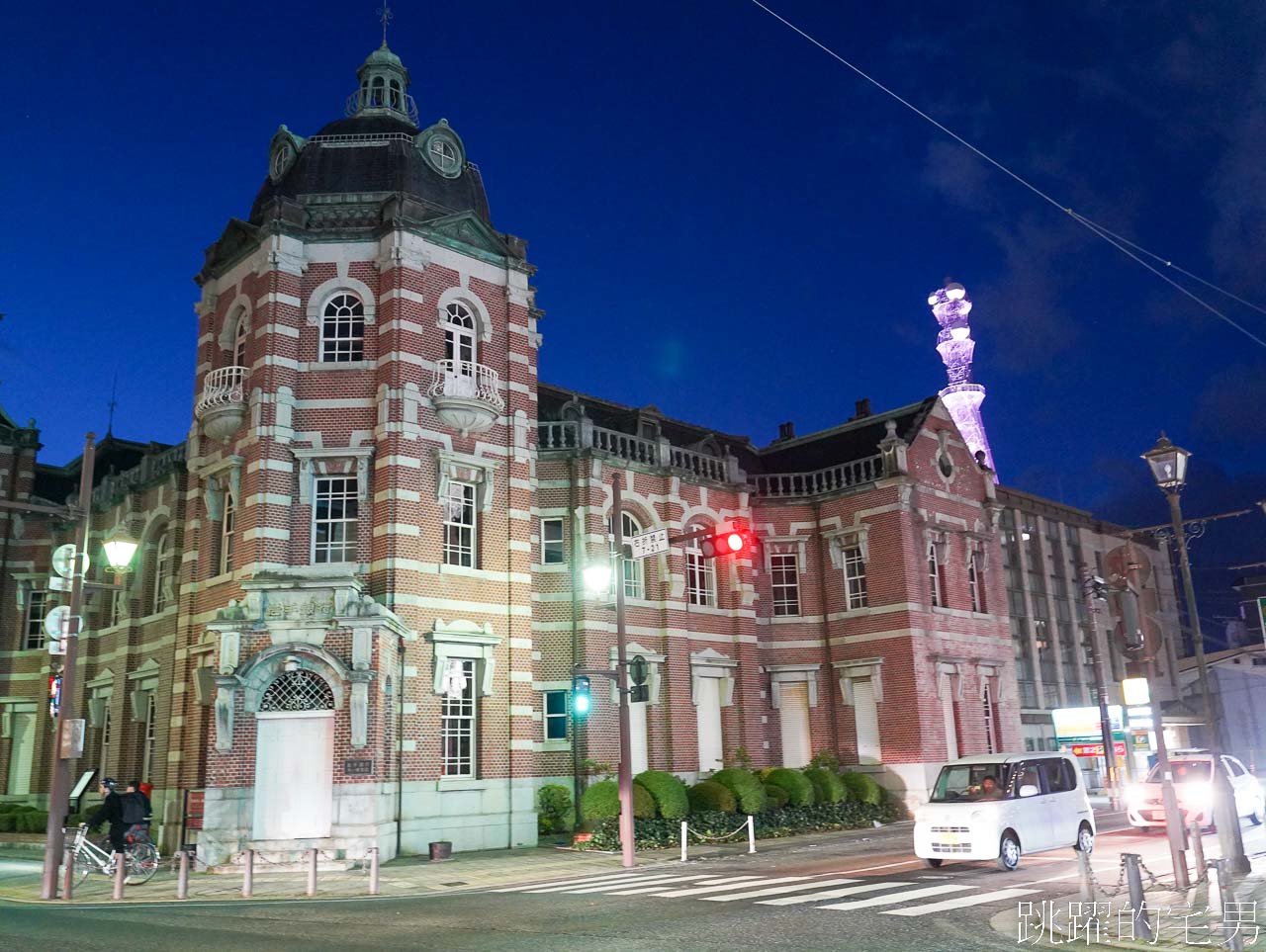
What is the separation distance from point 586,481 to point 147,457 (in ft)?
49.2

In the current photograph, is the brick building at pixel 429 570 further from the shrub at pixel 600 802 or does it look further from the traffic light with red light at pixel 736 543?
the traffic light with red light at pixel 736 543

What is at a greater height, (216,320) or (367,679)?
(216,320)

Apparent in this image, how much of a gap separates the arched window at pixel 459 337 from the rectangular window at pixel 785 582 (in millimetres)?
13713

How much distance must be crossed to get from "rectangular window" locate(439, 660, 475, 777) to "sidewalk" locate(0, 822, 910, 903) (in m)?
2.13

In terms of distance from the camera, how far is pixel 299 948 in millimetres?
Result: 12078

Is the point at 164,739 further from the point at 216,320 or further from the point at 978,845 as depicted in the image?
the point at 978,845

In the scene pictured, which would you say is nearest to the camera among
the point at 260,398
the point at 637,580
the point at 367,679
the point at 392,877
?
the point at 392,877

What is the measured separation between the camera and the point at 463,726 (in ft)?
89.7

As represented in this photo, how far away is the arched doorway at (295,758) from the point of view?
2308 cm

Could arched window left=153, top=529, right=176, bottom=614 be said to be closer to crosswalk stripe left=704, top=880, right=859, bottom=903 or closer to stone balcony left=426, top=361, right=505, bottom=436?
stone balcony left=426, top=361, right=505, bottom=436

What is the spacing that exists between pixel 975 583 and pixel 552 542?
15.9 meters

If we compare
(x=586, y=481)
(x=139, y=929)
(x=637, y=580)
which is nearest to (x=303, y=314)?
(x=586, y=481)

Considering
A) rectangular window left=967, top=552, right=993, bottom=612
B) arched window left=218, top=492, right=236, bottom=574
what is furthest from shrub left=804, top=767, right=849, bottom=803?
arched window left=218, top=492, right=236, bottom=574

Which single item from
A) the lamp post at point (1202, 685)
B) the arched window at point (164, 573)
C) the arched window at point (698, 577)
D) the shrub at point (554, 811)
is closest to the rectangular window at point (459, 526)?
the shrub at point (554, 811)
